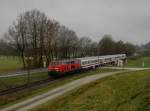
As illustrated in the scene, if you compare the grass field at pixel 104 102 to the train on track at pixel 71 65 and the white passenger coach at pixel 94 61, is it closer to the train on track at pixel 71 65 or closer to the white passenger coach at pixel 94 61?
the train on track at pixel 71 65

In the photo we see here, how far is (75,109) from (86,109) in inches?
33.6

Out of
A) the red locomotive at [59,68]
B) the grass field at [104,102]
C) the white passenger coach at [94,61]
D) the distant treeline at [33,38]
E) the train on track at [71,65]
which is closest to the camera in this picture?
the grass field at [104,102]

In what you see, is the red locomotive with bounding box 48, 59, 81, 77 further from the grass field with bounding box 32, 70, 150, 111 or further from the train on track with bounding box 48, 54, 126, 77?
the grass field with bounding box 32, 70, 150, 111

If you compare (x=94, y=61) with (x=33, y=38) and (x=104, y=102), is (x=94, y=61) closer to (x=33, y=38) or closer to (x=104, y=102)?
(x=33, y=38)

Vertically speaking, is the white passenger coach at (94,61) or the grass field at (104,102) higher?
the white passenger coach at (94,61)

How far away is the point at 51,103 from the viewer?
2003 centimetres

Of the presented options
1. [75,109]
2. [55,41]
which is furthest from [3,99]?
[55,41]

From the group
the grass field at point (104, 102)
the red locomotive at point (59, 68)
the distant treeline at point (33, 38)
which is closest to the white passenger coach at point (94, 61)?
the red locomotive at point (59, 68)

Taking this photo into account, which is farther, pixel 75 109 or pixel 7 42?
pixel 7 42

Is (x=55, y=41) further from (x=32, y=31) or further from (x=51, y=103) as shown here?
(x=51, y=103)

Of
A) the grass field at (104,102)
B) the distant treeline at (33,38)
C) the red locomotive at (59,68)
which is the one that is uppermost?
A: the distant treeline at (33,38)

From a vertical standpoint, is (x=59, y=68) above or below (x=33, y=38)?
below

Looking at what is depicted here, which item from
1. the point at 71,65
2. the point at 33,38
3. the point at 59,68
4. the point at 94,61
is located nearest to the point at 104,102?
the point at 59,68

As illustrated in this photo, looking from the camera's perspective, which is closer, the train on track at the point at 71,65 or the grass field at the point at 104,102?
the grass field at the point at 104,102
